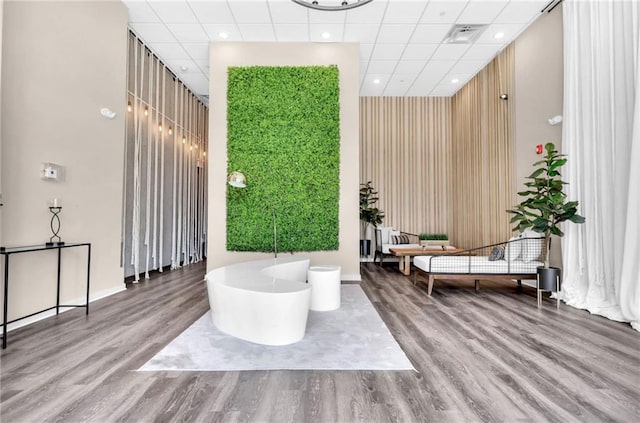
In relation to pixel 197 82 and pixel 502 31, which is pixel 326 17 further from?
pixel 197 82

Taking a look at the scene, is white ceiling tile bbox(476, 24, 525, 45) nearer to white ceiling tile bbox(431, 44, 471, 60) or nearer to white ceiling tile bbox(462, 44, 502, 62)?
white ceiling tile bbox(462, 44, 502, 62)

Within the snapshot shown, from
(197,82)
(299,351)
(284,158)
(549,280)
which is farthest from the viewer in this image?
(197,82)

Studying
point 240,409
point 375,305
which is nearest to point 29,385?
point 240,409

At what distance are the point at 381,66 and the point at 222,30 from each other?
337cm

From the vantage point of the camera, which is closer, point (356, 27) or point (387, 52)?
point (356, 27)

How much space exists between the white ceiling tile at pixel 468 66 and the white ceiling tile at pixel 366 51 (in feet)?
6.64

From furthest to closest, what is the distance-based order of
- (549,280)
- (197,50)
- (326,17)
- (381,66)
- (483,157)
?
(483,157) → (381,66) → (197,50) → (326,17) → (549,280)

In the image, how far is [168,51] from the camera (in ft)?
20.1

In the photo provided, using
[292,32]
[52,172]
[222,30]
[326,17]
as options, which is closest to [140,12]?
[222,30]

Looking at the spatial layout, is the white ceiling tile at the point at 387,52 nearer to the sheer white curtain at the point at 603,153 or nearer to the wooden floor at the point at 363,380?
the sheer white curtain at the point at 603,153

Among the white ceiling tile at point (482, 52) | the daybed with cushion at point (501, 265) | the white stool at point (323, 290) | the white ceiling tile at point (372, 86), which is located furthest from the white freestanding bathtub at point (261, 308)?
the white ceiling tile at point (372, 86)

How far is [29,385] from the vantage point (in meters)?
2.07

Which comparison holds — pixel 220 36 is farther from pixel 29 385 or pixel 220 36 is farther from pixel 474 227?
pixel 474 227

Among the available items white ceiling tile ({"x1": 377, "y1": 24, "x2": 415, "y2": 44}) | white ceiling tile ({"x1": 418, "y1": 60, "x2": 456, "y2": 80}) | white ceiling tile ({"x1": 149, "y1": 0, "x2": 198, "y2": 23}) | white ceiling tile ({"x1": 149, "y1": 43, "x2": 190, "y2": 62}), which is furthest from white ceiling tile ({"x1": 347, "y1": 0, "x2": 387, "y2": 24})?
white ceiling tile ({"x1": 149, "y1": 43, "x2": 190, "y2": 62})
